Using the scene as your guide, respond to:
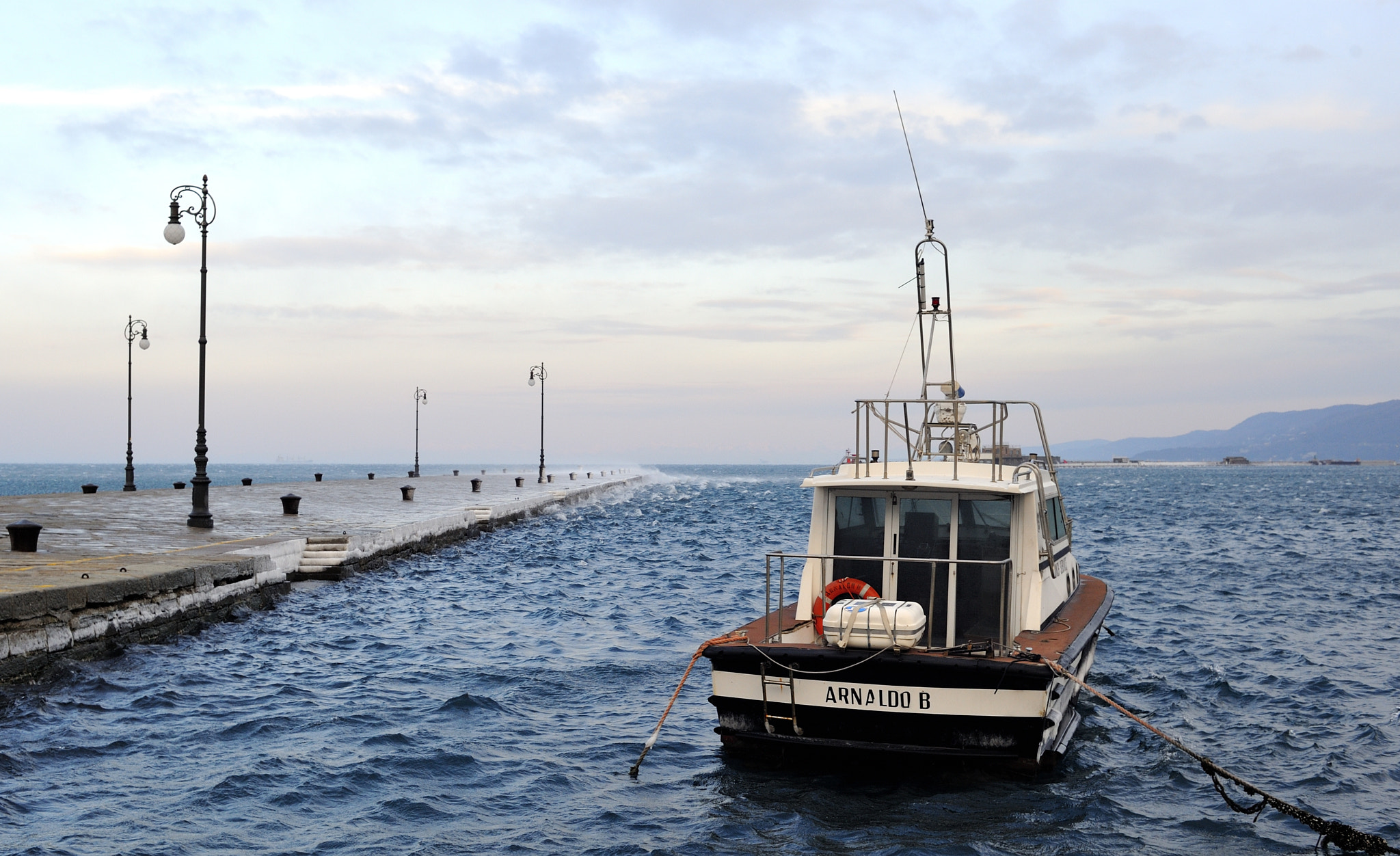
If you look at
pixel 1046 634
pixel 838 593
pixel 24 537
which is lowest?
pixel 1046 634

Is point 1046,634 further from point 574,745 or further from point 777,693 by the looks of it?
point 574,745

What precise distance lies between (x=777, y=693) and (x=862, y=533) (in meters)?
2.04

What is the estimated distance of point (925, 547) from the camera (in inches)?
394

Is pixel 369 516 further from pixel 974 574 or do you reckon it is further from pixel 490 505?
pixel 974 574

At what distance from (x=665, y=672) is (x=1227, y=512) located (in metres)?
51.7

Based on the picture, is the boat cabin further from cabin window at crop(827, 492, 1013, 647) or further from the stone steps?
the stone steps

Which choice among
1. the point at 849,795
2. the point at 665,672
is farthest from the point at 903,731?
the point at 665,672

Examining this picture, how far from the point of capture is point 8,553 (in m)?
16.6

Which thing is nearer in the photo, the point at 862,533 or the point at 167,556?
the point at 862,533

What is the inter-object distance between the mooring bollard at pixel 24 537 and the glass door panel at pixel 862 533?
13.6 metres

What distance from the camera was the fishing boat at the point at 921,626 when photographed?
28.0 feet

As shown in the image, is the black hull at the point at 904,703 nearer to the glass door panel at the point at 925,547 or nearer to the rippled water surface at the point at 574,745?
the rippled water surface at the point at 574,745

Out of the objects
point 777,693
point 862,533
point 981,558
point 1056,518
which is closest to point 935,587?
point 981,558

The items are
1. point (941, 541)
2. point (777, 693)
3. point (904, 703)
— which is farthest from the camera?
point (941, 541)
